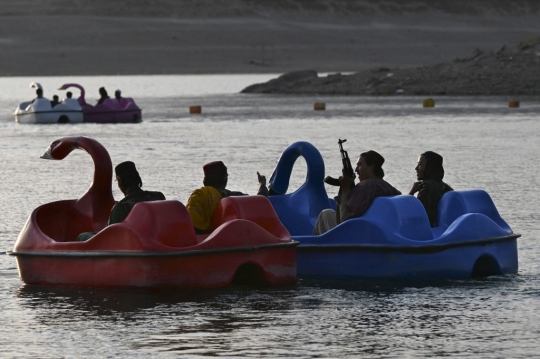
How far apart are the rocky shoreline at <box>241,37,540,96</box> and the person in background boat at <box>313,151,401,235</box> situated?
4774 centimetres

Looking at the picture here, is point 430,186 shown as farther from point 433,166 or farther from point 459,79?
point 459,79

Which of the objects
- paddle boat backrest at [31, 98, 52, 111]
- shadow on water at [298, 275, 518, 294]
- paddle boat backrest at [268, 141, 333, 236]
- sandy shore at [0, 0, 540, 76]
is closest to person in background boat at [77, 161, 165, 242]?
shadow on water at [298, 275, 518, 294]

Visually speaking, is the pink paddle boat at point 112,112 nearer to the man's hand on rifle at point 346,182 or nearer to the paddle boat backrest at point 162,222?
the man's hand on rifle at point 346,182

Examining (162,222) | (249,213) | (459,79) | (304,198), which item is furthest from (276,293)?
(459,79)

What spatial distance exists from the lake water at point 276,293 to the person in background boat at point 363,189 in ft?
2.03

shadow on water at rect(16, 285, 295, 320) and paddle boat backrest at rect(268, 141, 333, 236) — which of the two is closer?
shadow on water at rect(16, 285, 295, 320)

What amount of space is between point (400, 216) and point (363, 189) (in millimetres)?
389

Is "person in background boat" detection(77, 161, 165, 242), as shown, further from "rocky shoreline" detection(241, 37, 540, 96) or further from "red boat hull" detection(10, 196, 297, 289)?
"rocky shoreline" detection(241, 37, 540, 96)

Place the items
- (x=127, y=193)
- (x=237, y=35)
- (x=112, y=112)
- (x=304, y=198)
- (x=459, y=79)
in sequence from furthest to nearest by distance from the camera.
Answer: (x=237, y=35) → (x=459, y=79) → (x=112, y=112) → (x=304, y=198) → (x=127, y=193)

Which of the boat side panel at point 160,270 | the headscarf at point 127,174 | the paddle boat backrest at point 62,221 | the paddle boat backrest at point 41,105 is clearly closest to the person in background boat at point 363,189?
the boat side panel at point 160,270

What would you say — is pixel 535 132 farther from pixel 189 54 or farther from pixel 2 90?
pixel 189 54

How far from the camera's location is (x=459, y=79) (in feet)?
208

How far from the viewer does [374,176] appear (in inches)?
451

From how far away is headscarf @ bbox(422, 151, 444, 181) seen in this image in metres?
11.6
